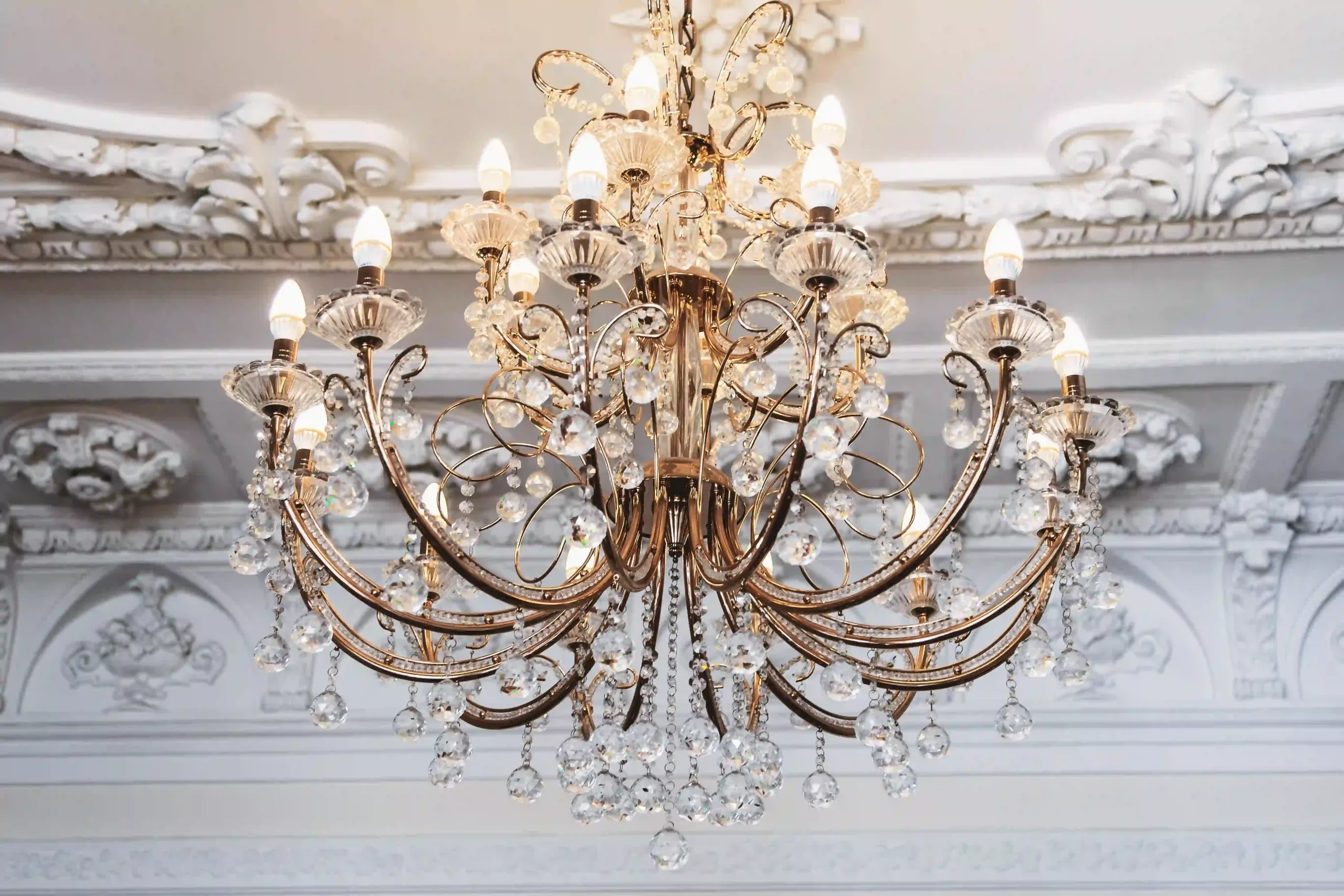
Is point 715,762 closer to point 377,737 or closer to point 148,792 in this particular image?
point 377,737

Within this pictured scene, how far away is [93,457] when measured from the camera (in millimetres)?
4145

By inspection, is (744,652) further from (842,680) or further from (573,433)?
(573,433)

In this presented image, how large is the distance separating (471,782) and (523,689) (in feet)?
8.22

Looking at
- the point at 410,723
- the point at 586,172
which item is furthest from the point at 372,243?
the point at 410,723

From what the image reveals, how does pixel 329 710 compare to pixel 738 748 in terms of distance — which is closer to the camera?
pixel 738 748

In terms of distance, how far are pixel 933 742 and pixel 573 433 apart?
79 centimetres

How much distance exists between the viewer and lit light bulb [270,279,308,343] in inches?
74.9

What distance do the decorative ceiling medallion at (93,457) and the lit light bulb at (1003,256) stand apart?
3.00 m

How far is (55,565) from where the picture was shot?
4.49m

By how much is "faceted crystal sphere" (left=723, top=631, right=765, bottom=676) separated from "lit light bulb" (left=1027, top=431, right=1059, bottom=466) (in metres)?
0.51

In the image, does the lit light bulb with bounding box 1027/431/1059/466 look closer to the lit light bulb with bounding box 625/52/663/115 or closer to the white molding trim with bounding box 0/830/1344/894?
the lit light bulb with bounding box 625/52/663/115

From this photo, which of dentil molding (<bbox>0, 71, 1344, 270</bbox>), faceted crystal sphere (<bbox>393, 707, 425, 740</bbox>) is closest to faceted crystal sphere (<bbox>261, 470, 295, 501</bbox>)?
faceted crystal sphere (<bbox>393, 707, 425, 740</bbox>)

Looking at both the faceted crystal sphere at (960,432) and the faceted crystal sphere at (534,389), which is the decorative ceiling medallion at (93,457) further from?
the faceted crystal sphere at (960,432)

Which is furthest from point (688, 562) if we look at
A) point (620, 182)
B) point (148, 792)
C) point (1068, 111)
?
point (148, 792)
